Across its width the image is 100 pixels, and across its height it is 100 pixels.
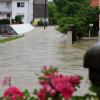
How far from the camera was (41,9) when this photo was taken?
120938mm

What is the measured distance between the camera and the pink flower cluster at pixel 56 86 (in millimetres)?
3234

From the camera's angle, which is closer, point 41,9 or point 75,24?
point 75,24

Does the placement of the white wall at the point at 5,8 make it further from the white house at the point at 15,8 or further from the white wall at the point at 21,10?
the white wall at the point at 21,10

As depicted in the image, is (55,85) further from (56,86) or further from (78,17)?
(78,17)

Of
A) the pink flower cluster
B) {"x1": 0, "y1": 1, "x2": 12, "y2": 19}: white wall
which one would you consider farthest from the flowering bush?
{"x1": 0, "y1": 1, "x2": 12, "y2": 19}: white wall

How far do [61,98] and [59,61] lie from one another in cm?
1683

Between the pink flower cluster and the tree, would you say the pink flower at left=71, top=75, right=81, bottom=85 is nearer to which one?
the pink flower cluster

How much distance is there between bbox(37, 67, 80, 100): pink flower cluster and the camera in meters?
3.23

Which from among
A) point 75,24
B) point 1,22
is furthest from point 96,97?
point 1,22

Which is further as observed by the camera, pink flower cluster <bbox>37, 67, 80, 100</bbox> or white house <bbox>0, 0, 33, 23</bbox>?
white house <bbox>0, 0, 33, 23</bbox>

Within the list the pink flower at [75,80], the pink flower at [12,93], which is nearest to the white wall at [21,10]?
the pink flower at [12,93]

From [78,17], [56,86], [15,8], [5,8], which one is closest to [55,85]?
[56,86]

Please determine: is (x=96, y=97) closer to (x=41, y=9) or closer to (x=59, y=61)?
(x=59, y=61)

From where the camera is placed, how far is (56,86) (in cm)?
321
